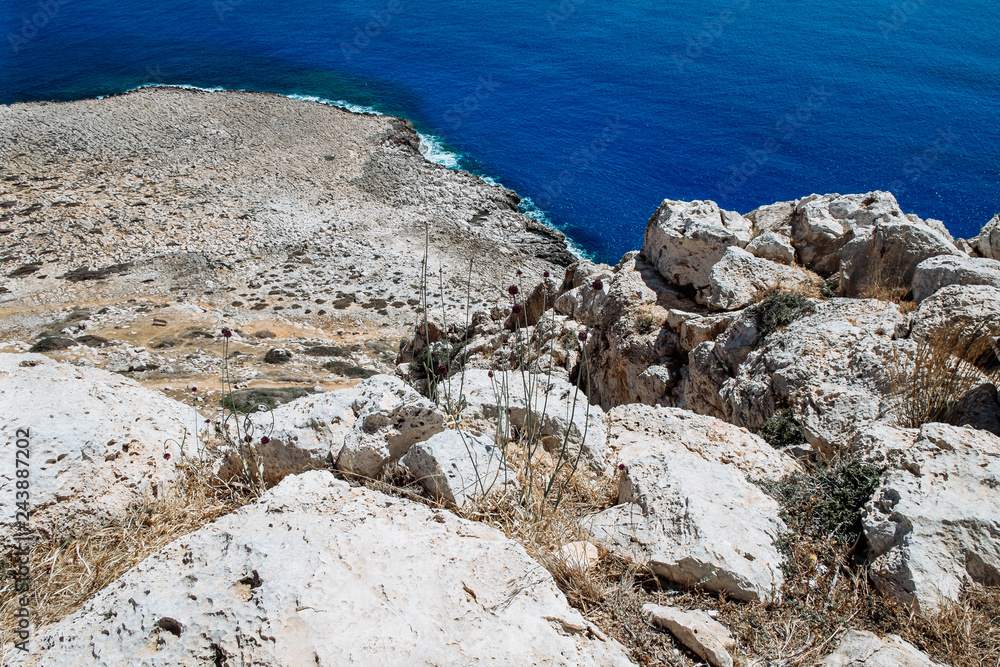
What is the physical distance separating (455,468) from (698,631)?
2031 millimetres

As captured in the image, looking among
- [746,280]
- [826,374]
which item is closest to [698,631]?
[826,374]

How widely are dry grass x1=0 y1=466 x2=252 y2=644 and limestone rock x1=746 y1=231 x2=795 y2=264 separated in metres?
11.3

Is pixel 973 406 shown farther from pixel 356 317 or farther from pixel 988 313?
pixel 356 317

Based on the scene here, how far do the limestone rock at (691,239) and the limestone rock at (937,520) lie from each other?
8.49m

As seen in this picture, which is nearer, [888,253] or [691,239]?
[888,253]

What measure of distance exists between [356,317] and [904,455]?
27.4 m

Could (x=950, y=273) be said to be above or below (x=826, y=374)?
above

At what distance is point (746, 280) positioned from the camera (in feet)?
38.5

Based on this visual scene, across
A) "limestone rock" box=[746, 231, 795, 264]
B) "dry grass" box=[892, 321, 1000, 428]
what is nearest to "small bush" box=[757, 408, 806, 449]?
"dry grass" box=[892, 321, 1000, 428]

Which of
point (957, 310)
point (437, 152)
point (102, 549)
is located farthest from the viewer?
point (437, 152)

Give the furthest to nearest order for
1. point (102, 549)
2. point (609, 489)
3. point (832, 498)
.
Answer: point (609, 489) < point (832, 498) < point (102, 549)

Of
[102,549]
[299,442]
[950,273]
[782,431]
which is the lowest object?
[782,431]

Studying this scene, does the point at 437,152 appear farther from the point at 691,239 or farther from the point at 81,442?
the point at 81,442

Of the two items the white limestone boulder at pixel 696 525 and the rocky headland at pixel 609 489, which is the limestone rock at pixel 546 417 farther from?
the white limestone boulder at pixel 696 525
